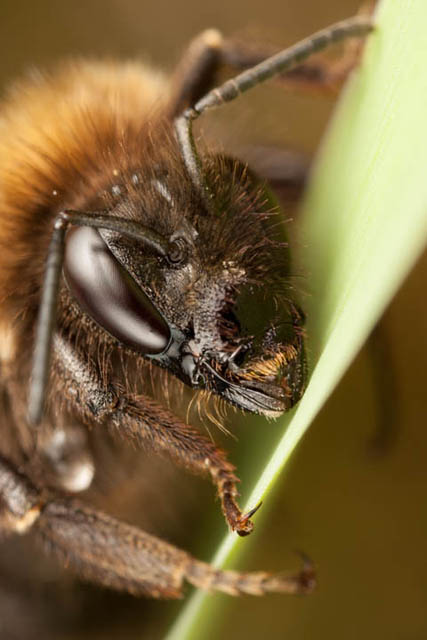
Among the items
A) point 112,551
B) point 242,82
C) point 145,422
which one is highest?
point 242,82

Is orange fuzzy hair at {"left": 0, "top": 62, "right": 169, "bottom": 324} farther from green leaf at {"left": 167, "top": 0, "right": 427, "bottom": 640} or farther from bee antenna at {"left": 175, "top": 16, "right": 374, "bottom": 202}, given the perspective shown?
green leaf at {"left": 167, "top": 0, "right": 427, "bottom": 640}

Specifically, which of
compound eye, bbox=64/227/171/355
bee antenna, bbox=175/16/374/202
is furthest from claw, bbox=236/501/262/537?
bee antenna, bbox=175/16/374/202

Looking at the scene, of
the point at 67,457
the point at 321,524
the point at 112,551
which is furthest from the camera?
the point at 321,524

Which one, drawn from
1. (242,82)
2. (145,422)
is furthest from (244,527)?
(242,82)

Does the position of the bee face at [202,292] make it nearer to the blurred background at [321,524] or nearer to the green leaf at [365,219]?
the green leaf at [365,219]

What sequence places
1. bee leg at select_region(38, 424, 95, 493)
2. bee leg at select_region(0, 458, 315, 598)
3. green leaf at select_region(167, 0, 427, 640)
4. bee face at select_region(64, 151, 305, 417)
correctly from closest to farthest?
green leaf at select_region(167, 0, 427, 640) < bee face at select_region(64, 151, 305, 417) < bee leg at select_region(0, 458, 315, 598) < bee leg at select_region(38, 424, 95, 493)

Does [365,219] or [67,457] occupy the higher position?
[365,219]

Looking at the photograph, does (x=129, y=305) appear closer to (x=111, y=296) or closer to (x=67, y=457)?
(x=111, y=296)
